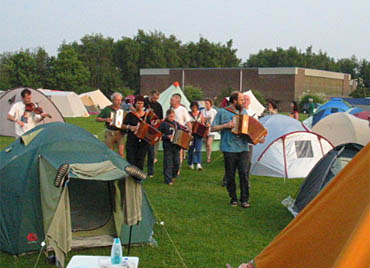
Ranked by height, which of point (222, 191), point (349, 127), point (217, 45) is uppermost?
point (217, 45)

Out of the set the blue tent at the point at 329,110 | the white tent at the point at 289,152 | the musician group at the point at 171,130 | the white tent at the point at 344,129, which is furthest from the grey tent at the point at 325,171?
the blue tent at the point at 329,110

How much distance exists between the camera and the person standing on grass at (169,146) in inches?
409

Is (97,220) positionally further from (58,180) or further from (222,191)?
(222,191)

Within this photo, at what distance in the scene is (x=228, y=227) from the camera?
24.0 ft

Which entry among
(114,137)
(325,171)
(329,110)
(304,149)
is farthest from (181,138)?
(329,110)

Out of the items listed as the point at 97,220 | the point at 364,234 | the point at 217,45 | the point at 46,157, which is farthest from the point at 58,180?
the point at 217,45

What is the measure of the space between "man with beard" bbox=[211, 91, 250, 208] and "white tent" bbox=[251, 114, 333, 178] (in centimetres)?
332

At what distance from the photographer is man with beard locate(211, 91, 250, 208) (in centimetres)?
819

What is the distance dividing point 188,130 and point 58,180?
560 centimetres

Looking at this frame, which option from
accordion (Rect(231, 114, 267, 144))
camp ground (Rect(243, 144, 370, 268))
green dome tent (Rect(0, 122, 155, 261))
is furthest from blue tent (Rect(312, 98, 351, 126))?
camp ground (Rect(243, 144, 370, 268))

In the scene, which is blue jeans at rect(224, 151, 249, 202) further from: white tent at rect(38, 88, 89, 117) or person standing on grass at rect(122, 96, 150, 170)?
white tent at rect(38, 88, 89, 117)

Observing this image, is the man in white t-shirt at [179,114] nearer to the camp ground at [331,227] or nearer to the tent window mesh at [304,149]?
the tent window mesh at [304,149]

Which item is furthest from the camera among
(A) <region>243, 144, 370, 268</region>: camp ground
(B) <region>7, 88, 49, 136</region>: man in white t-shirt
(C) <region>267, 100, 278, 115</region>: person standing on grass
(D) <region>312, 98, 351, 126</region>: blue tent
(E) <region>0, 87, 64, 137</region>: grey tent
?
(D) <region>312, 98, 351, 126</region>: blue tent

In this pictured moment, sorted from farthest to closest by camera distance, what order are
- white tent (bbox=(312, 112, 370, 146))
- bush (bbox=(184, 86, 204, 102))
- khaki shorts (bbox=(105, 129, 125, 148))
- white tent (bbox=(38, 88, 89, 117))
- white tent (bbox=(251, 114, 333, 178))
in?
bush (bbox=(184, 86, 204, 102))
white tent (bbox=(38, 88, 89, 117))
white tent (bbox=(312, 112, 370, 146))
white tent (bbox=(251, 114, 333, 178))
khaki shorts (bbox=(105, 129, 125, 148))
